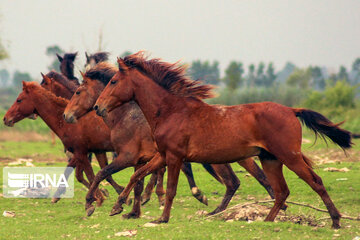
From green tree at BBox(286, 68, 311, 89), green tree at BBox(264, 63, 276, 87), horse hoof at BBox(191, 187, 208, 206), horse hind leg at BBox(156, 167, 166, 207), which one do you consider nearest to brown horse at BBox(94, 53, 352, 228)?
horse hoof at BBox(191, 187, 208, 206)

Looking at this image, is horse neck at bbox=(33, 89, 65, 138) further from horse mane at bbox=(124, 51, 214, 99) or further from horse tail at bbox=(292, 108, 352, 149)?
horse tail at bbox=(292, 108, 352, 149)

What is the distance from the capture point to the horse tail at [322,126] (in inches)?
305

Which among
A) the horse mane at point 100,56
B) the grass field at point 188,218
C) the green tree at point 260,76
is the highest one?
the horse mane at point 100,56

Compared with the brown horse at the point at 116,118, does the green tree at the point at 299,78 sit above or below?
below

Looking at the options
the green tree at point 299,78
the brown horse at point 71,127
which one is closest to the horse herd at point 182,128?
the brown horse at point 71,127

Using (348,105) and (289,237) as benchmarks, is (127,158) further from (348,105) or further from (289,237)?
(348,105)

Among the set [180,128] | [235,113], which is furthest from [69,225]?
[235,113]

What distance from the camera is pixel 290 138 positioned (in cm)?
735

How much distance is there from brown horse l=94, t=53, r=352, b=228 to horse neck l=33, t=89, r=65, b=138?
2.82 metres

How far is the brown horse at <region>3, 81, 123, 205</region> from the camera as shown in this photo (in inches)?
409

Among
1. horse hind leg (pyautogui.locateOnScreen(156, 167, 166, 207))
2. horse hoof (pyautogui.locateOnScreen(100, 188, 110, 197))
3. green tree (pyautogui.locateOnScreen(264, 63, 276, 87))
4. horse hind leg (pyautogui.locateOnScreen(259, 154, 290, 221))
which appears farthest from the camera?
green tree (pyautogui.locateOnScreen(264, 63, 276, 87))

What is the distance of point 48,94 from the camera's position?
36.0 feet

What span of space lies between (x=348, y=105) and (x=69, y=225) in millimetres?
29366

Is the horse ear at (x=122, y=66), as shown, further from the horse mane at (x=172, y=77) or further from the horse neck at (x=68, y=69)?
the horse neck at (x=68, y=69)
